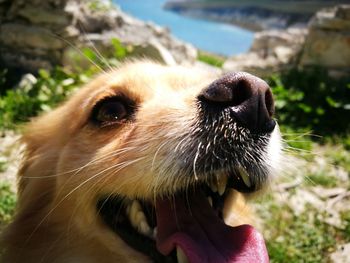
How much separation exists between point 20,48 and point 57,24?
2.59ft

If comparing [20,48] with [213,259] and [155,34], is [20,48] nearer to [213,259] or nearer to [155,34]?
[155,34]

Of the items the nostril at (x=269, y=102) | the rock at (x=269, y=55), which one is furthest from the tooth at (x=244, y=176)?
the rock at (x=269, y=55)

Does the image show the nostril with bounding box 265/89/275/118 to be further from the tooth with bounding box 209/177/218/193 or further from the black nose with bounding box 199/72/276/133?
the tooth with bounding box 209/177/218/193

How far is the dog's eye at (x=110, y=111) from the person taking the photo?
2.93 meters

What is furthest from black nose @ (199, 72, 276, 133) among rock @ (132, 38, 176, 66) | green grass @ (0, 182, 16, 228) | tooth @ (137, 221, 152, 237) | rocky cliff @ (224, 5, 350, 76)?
rocky cliff @ (224, 5, 350, 76)

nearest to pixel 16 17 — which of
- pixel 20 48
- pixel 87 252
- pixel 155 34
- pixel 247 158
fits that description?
pixel 20 48

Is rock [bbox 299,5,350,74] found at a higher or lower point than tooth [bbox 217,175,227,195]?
lower

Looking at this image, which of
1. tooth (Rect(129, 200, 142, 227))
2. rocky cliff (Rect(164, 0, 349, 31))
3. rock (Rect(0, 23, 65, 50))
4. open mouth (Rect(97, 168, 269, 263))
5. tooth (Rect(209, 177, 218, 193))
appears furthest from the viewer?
rocky cliff (Rect(164, 0, 349, 31))

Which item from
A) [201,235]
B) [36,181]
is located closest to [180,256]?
[201,235]

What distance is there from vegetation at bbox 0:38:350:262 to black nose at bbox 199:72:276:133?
143cm

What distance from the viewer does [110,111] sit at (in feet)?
9.66

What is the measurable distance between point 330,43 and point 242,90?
6.88m

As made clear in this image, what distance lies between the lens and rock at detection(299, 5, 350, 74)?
829 cm

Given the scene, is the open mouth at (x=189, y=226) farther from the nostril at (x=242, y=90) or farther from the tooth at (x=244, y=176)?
the nostril at (x=242, y=90)
